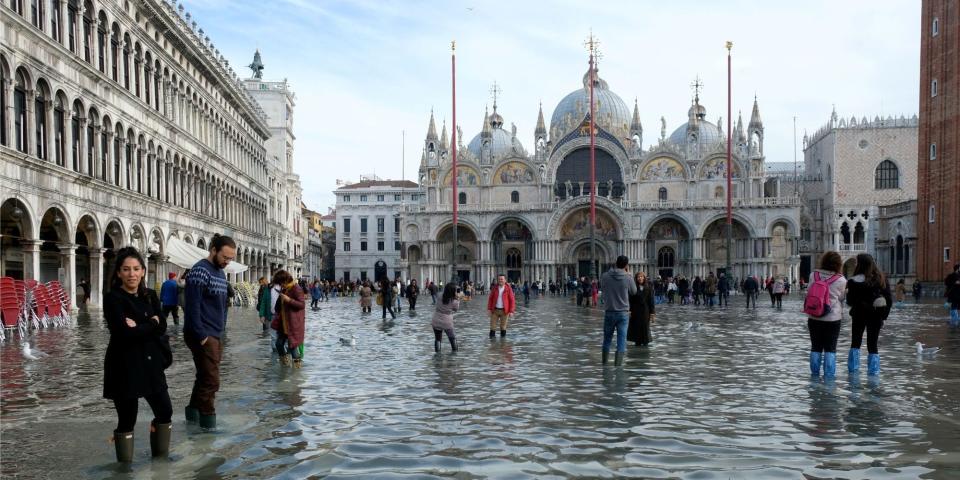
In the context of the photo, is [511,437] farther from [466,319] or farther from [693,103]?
[693,103]

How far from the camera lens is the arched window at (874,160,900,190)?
72062 mm

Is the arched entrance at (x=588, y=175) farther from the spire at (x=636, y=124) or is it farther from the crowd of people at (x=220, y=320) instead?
the crowd of people at (x=220, y=320)

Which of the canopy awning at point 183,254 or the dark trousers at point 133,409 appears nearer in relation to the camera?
the dark trousers at point 133,409

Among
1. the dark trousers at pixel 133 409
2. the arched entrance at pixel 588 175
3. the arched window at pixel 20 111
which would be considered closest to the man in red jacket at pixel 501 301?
the dark trousers at pixel 133 409

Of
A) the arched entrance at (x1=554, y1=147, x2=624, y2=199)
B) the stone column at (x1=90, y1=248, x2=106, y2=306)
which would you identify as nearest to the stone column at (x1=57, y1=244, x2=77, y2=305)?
the stone column at (x1=90, y1=248, x2=106, y2=306)

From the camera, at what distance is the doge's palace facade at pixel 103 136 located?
22297 mm

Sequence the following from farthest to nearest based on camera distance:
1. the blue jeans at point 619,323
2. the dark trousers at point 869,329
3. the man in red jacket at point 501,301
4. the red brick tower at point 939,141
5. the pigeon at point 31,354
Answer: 1. the red brick tower at point 939,141
2. the man in red jacket at point 501,301
3. the pigeon at point 31,354
4. the blue jeans at point 619,323
5. the dark trousers at point 869,329

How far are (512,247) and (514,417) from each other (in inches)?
2659

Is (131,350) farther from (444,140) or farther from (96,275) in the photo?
(444,140)

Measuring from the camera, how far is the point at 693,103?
80.6 meters

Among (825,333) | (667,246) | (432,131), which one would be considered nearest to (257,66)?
(432,131)

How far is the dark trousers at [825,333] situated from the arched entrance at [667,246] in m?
62.1

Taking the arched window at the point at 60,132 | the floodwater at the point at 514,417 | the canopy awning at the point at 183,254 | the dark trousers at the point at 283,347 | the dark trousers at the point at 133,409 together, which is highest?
the arched window at the point at 60,132

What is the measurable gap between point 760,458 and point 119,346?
472 centimetres
